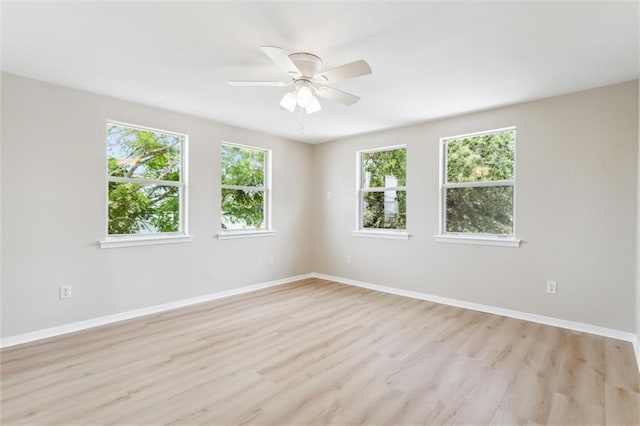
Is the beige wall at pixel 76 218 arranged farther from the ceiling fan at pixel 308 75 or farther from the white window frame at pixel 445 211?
the white window frame at pixel 445 211

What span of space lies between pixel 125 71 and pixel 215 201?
1.91 m

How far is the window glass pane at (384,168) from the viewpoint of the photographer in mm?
4652

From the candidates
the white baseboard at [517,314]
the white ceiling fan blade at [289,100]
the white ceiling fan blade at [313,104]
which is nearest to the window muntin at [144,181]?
the white ceiling fan blade at [289,100]

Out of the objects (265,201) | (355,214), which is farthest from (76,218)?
(355,214)

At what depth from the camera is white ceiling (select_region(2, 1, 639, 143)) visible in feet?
6.29

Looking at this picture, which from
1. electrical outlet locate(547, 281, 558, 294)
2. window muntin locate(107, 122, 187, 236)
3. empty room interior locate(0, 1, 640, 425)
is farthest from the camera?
window muntin locate(107, 122, 187, 236)

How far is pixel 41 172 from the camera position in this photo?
116 inches

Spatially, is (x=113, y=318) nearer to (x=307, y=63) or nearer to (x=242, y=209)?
(x=242, y=209)

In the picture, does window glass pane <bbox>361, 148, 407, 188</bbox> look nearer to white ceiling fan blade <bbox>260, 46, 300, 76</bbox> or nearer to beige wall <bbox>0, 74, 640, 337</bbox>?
beige wall <bbox>0, 74, 640, 337</bbox>

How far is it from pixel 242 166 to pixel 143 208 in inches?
59.0

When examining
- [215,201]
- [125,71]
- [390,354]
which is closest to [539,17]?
[390,354]

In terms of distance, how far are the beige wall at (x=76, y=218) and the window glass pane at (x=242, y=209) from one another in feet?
0.76

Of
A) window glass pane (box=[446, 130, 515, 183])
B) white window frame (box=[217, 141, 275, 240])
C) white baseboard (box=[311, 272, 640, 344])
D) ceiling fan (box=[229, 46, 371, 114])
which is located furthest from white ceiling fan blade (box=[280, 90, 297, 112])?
white baseboard (box=[311, 272, 640, 344])

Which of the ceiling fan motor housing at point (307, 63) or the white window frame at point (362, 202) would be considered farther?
the white window frame at point (362, 202)
